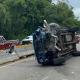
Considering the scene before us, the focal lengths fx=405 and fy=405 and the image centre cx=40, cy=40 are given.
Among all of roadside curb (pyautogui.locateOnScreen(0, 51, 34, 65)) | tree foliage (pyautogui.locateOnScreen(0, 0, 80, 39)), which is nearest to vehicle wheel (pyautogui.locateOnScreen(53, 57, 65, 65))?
roadside curb (pyautogui.locateOnScreen(0, 51, 34, 65))

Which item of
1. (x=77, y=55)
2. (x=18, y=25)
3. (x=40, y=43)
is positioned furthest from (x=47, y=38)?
(x=18, y=25)

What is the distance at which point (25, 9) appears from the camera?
223ft

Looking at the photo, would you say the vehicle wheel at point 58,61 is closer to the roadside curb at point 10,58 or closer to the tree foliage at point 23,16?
the roadside curb at point 10,58

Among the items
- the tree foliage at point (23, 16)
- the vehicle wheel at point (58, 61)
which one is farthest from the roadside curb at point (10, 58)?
the tree foliage at point (23, 16)

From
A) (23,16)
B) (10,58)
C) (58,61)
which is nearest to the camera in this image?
(58,61)

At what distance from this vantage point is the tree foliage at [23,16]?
6303cm

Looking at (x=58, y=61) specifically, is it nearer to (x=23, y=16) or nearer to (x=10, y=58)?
(x=10, y=58)

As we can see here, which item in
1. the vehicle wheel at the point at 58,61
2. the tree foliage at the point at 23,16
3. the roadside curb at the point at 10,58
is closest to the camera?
the vehicle wheel at the point at 58,61

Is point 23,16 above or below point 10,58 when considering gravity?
above

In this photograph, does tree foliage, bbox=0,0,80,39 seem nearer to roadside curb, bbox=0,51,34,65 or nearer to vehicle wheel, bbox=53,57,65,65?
roadside curb, bbox=0,51,34,65

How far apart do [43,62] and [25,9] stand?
45098 mm

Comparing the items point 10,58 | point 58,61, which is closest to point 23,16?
point 10,58

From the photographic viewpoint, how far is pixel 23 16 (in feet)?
217

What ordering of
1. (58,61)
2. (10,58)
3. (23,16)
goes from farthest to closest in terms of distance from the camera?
(23,16), (10,58), (58,61)
